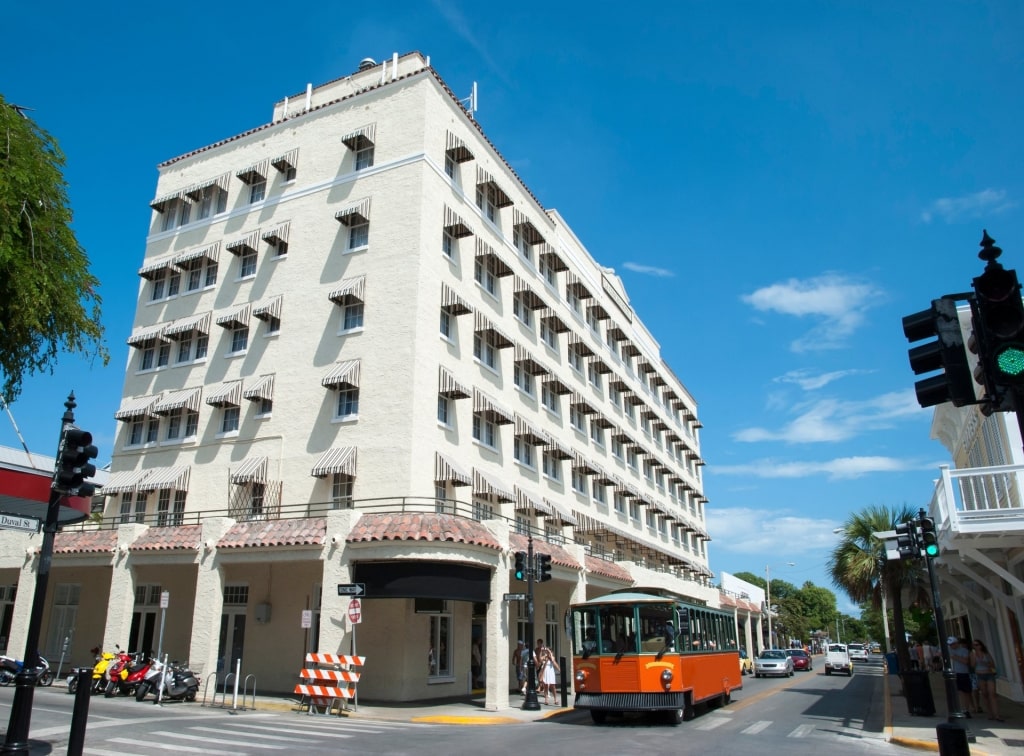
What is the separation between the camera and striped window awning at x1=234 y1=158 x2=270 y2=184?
1258 inches

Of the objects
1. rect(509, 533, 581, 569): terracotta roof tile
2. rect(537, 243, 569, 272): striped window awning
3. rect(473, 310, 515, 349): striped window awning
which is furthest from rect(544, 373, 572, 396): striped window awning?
rect(509, 533, 581, 569): terracotta roof tile

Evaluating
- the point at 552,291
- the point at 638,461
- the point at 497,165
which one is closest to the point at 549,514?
the point at 552,291

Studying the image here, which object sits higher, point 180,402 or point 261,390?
point 180,402

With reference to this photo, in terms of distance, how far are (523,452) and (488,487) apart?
18.3 ft

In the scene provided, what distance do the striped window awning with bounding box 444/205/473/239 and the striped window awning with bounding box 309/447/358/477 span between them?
30.0 ft

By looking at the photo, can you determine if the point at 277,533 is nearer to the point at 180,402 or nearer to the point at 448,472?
the point at 448,472

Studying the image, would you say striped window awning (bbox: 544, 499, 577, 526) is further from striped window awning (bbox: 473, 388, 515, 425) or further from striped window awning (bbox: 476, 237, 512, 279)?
striped window awning (bbox: 476, 237, 512, 279)

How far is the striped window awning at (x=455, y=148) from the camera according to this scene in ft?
98.3

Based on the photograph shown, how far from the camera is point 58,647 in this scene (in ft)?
99.6

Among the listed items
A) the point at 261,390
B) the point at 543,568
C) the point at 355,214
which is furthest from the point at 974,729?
the point at 355,214

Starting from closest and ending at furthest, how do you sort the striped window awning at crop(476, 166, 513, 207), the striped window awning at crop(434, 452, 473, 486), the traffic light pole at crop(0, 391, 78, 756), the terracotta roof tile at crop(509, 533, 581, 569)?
the traffic light pole at crop(0, 391, 78, 756) → the terracotta roof tile at crop(509, 533, 581, 569) → the striped window awning at crop(434, 452, 473, 486) → the striped window awning at crop(476, 166, 513, 207)

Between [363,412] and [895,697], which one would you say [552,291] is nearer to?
[363,412]

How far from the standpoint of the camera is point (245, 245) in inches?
1205

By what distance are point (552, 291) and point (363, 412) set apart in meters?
16.0
